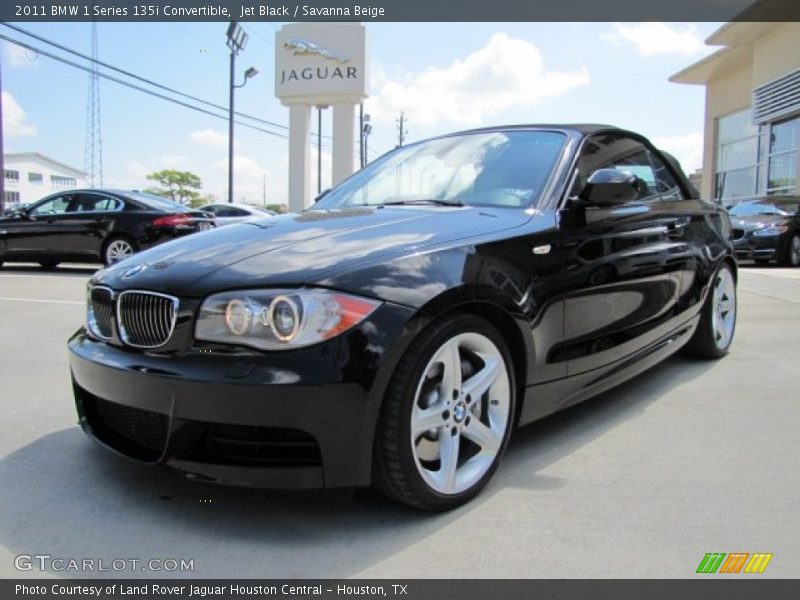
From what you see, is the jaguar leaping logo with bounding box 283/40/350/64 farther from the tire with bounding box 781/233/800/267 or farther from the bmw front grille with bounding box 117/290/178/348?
the bmw front grille with bounding box 117/290/178/348

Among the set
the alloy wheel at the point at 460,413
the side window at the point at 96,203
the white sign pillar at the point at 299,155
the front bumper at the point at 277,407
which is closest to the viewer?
the front bumper at the point at 277,407

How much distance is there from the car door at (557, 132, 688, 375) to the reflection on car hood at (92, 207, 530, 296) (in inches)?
14.6

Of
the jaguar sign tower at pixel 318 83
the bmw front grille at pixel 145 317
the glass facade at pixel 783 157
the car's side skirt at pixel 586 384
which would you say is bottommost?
the car's side skirt at pixel 586 384

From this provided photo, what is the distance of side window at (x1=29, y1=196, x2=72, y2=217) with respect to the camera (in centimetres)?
1129

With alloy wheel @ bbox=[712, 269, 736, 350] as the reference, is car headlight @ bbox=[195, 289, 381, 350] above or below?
above

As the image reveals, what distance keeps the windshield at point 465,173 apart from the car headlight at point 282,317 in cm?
122

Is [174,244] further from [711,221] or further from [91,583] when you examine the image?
[711,221]

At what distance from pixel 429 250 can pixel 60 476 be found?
1742mm

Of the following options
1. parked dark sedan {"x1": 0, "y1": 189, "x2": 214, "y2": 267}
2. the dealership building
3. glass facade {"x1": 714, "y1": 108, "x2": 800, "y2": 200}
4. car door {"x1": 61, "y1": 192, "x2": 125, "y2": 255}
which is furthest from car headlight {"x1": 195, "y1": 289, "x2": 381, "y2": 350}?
glass facade {"x1": 714, "y1": 108, "x2": 800, "y2": 200}

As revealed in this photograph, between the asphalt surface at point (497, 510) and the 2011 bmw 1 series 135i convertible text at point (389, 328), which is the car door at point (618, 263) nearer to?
the 2011 bmw 1 series 135i convertible text at point (389, 328)

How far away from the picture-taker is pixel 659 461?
2.97 meters

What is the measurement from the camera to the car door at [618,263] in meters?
3.00

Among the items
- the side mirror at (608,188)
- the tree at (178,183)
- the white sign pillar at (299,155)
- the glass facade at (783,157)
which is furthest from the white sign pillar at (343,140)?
the tree at (178,183)

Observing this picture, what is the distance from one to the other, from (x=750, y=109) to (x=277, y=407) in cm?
2578
